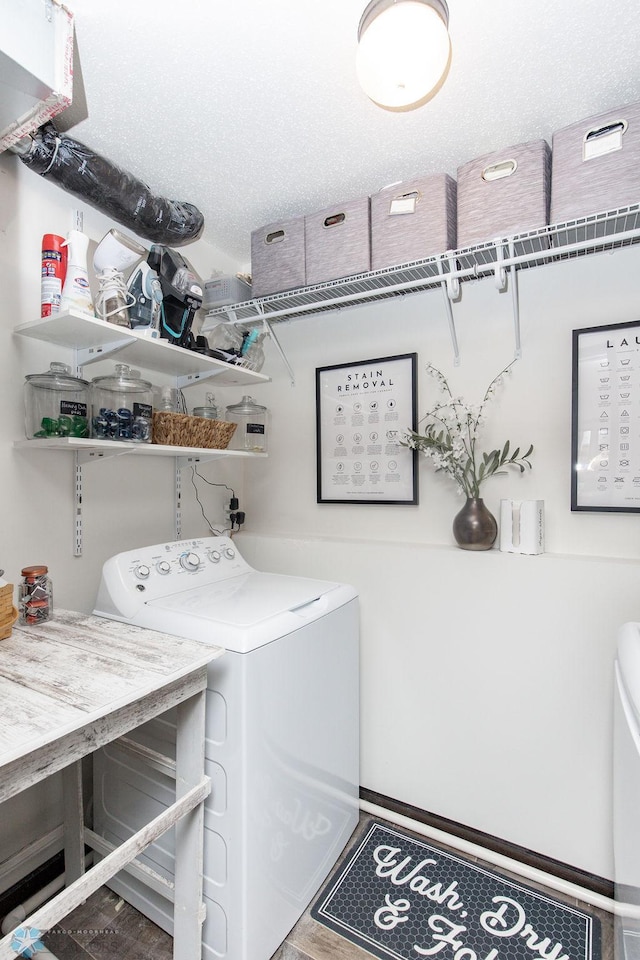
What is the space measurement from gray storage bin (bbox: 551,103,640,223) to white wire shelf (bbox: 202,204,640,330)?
45 mm

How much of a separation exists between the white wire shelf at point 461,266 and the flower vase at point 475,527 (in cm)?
78

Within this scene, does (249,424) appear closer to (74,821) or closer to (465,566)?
(465,566)

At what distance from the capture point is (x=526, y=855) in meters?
1.66

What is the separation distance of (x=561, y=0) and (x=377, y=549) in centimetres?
165

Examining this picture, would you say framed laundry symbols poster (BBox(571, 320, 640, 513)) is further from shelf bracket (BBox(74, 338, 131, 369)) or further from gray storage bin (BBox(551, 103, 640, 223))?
shelf bracket (BBox(74, 338, 131, 369))

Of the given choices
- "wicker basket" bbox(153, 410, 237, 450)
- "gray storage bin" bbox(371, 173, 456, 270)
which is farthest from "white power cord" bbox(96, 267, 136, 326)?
"gray storage bin" bbox(371, 173, 456, 270)

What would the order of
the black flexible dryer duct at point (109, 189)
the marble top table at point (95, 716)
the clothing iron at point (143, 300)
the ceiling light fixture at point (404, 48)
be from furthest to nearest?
the clothing iron at point (143, 300) < the black flexible dryer duct at point (109, 189) < the ceiling light fixture at point (404, 48) < the marble top table at point (95, 716)

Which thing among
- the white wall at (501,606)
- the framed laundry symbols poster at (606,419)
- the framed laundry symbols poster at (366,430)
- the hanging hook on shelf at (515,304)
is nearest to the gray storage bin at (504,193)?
the hanging hook on shelf at (515,304)

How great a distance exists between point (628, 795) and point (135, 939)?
4.70 ft

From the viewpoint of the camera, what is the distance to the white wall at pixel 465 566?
5.11 feet

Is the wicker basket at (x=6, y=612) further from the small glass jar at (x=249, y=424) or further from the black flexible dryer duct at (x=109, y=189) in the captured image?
the black flexible dryer duct at (x=109, y=189)

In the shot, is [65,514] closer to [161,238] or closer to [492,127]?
[161,238]

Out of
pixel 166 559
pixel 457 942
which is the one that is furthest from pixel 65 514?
pixel 457 942

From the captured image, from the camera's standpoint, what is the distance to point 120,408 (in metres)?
1.60
